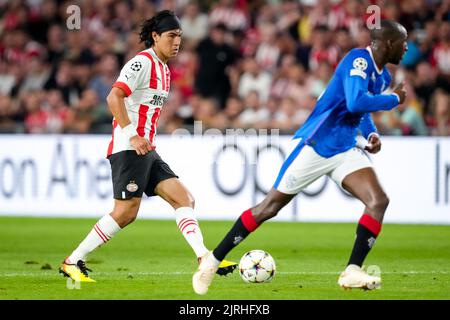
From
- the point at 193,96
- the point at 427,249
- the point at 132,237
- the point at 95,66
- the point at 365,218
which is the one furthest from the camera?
the point at 95,66

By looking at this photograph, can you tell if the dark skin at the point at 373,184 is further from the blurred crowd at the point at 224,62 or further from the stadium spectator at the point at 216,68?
the stadium spectator at the point at 216,68

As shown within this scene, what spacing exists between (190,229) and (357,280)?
6.10 ft

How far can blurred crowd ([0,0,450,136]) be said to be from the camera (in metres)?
17.0

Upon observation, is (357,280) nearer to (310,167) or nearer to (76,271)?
(310,167)

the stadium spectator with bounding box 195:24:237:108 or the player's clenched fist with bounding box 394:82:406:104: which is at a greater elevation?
the stadium spectator with bounding box 195:24:237:108

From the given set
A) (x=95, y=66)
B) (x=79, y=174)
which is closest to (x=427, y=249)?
(x=79, y=174)

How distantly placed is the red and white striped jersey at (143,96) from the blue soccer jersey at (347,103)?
5.20 feet

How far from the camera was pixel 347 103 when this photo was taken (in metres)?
7.89

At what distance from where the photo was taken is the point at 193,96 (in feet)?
59.2

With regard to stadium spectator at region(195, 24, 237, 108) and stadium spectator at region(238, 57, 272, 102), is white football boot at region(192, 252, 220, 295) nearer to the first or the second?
stadium spectator at region(238, 57, 272, 102)

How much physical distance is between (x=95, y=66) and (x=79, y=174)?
374 centimetres

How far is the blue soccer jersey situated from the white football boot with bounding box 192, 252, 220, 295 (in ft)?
4.07

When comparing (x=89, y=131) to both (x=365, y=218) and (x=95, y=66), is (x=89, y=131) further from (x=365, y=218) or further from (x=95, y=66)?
(x=365, y=218)

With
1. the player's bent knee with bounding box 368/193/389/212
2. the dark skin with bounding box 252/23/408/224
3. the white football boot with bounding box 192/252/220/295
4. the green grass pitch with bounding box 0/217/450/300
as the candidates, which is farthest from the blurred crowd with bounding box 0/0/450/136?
the white football boot with bounding box 192/252/220/295
